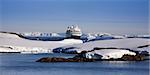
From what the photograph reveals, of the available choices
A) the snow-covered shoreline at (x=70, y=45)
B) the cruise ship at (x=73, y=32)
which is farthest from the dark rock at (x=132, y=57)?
the cruise ship at (x=73, y=32)

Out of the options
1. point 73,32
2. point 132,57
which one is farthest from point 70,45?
point 132,57

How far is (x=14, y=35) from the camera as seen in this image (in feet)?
65.3

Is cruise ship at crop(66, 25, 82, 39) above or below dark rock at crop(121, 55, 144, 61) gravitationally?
above

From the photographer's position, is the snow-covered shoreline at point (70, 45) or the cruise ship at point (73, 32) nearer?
the snow-covered shoreline at point (70, 45)

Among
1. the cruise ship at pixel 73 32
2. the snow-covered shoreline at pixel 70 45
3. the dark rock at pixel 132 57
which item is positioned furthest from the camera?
the cruise ship at pixel 73 32

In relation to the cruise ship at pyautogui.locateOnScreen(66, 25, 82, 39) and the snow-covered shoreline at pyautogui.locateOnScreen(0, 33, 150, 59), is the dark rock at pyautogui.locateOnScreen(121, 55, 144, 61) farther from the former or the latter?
the cruise ship at pyautogui.locateOnScreen(66, 25, 82, 39)

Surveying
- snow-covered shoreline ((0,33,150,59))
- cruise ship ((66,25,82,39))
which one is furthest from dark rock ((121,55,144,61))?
cruise ship ((66,25,82,39))

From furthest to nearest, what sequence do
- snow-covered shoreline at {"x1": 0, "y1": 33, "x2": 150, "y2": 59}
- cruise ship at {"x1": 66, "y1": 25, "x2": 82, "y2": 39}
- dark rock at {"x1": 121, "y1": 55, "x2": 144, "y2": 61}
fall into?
1. cruise ship at {"x1": 66, "y1": 25, "x2": 82, "y2": 39}
2. snow-covered shoreline at {"x1": 0, "y1": 33, "x2": 150, "y2": 59}
3. dark rock at {"x1": 121, "y1": 55, "x2": 144, "y2": 61}

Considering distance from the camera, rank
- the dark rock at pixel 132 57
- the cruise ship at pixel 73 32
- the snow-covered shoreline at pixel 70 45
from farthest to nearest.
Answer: the cruise ship at pixel 73 32 → the snow-covered shoreline at pixel 70 45 → the dark rock at pixel 132 57

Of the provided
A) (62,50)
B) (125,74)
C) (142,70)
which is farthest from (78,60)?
(62,50)

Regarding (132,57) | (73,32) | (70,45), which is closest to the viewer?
(132,57)

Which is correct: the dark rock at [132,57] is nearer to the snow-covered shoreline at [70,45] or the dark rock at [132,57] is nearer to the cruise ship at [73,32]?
the snow-covered shoreline at [70,45]

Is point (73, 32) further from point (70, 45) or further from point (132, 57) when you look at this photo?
point (132, 57)

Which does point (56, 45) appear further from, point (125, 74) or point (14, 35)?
point (125, 74)
